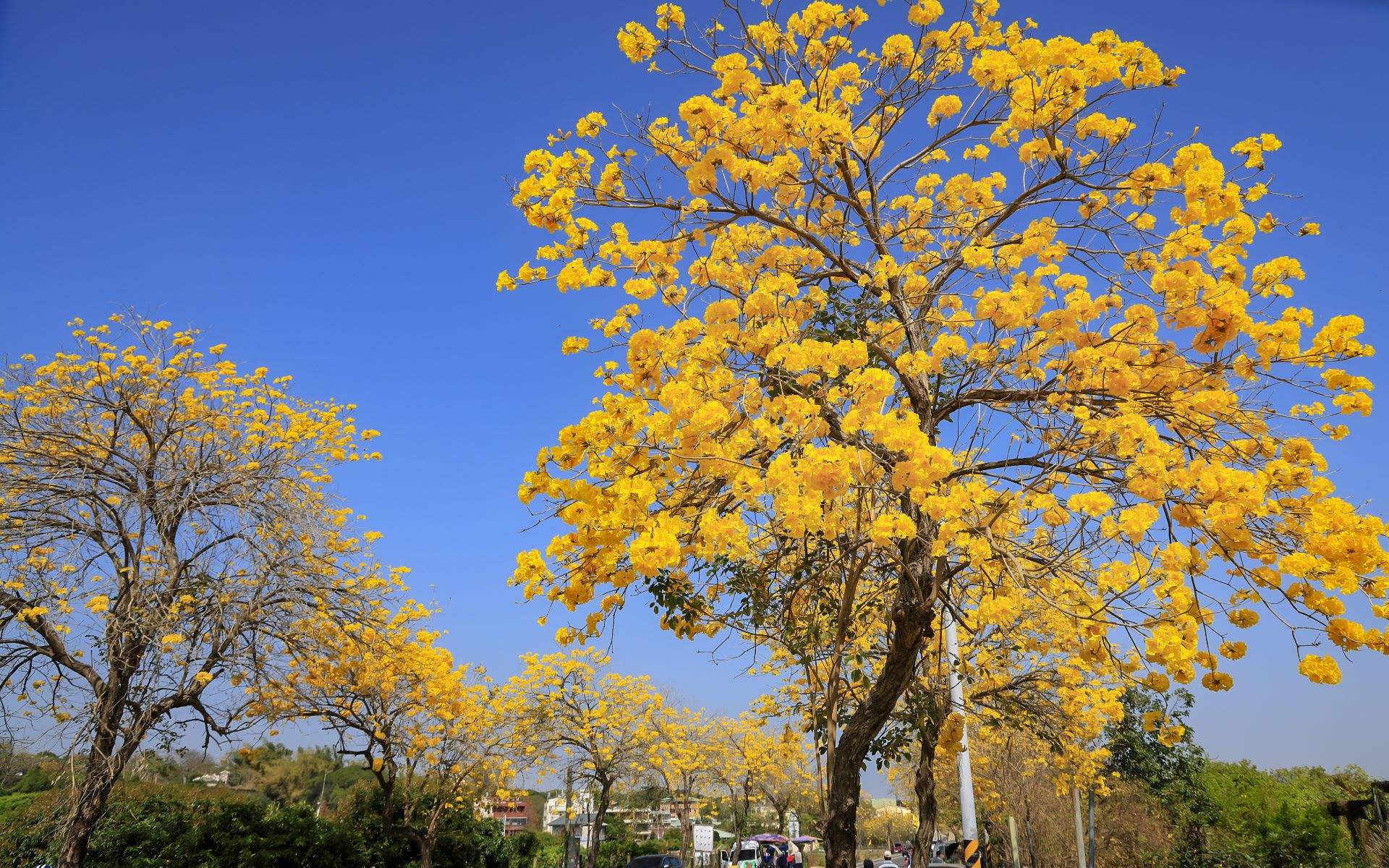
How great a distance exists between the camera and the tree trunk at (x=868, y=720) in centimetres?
376

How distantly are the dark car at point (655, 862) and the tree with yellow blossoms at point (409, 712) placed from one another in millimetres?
3492

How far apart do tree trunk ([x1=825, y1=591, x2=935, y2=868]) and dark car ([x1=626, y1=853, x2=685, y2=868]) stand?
1423 cm

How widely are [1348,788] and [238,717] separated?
41.1ft

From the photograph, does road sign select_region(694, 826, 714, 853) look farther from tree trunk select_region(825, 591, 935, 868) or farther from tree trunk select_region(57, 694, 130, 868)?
tree trunk select_region(825, 591, 935, 868)

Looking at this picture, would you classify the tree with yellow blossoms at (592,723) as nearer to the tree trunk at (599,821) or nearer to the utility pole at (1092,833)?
the tree trunk at (599,821)

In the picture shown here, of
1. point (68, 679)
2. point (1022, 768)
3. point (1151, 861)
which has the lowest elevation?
point (1151, 861)

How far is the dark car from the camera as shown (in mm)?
16500

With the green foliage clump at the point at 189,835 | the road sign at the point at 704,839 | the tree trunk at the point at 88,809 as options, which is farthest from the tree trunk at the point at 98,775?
the road sign at the point at 704,839

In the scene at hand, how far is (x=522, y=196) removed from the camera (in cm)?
371

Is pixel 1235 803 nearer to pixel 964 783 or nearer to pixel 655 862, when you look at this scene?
pixel 964 783

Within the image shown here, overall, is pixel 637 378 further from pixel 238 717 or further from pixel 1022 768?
pixel 1022 768

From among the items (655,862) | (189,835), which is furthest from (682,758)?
(189,835)

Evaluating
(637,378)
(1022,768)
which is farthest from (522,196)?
(1022,768)

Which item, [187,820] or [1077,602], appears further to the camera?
[187,820]
